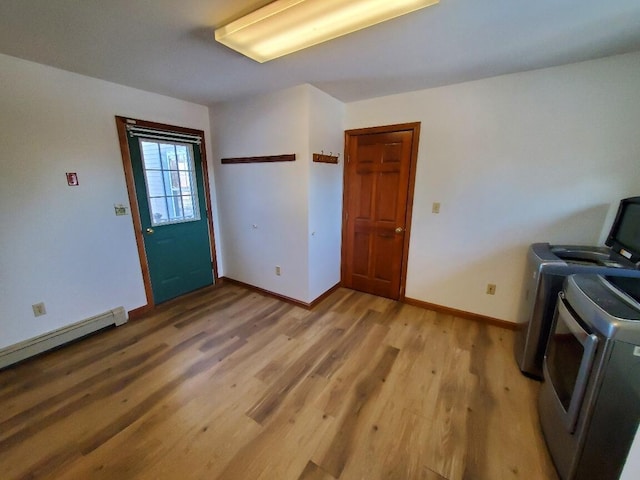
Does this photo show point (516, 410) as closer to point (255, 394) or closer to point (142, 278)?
point (255, 394)

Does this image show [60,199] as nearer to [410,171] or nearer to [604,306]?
[410,171]

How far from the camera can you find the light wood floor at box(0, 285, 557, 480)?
132 cm

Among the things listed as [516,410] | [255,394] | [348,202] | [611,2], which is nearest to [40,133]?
[255,394]

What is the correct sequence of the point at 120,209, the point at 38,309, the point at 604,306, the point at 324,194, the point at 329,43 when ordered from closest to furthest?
the point at 604,306, the point at 329,43, the point at 38,309, the point at 120,209, the point at 324,194

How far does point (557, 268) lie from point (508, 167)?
1039 mm

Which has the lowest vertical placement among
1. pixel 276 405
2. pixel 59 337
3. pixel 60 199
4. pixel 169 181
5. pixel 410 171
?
pixel 276 405

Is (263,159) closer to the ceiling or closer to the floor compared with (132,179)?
closer to the ceiling

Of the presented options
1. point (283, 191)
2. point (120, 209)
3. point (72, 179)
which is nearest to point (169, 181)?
point (120, 209)

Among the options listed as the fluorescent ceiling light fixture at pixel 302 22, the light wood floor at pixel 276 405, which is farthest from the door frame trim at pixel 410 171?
the fluorescent ceiling light fixture at pixel 302 22

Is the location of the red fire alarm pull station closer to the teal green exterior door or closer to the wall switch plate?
the wall switch plate

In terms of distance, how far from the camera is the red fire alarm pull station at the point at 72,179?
2.17 meters

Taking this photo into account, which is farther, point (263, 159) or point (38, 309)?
point (263, 159)

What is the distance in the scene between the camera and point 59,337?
7.14ft

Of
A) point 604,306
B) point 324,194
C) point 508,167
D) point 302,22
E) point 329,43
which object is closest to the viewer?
point 604,306
